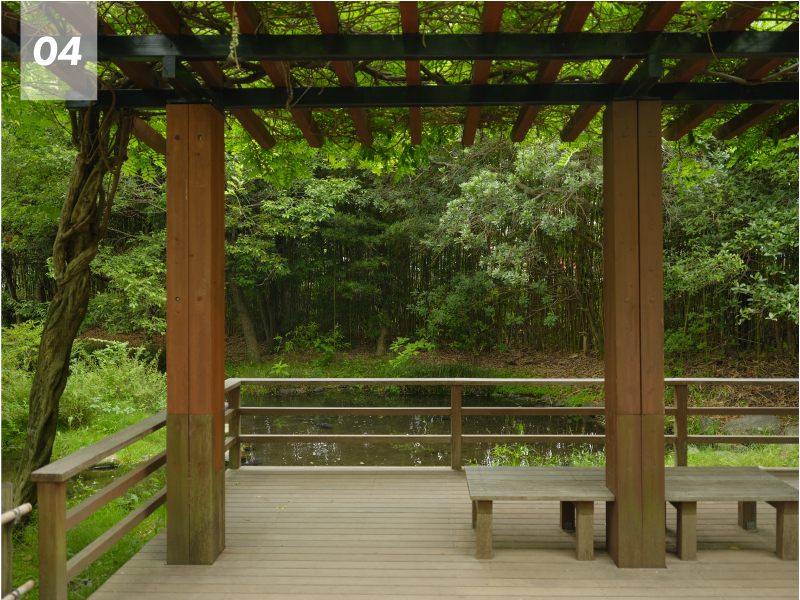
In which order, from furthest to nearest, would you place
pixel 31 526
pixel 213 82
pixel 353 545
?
pixel 31 526, pixel 353 545, pixel 213 82

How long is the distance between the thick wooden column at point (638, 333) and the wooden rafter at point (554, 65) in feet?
1.31

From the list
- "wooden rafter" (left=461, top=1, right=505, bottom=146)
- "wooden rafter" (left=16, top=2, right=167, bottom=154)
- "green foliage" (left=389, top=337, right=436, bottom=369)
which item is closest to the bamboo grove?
"green foliage" (left=389, top=337, right=436, bottom=369)

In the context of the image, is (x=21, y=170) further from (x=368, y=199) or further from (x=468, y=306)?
(x=468, y=306)

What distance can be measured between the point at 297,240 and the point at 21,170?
5.39 metres

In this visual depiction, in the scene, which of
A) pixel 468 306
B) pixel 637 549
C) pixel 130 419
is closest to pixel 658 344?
pixel 637 549

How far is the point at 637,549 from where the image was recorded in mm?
2822

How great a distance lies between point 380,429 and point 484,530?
5436 millimetres

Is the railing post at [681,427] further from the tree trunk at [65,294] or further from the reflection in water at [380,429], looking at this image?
the tree trunk at [65,294]

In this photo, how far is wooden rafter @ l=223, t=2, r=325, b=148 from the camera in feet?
7.43

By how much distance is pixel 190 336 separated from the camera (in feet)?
9.27

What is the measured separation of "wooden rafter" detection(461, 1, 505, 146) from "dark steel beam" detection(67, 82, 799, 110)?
0.12 meters

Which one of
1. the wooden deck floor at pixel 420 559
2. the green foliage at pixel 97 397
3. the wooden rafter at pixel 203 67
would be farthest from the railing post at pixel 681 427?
the green foliage at pixel 97 397

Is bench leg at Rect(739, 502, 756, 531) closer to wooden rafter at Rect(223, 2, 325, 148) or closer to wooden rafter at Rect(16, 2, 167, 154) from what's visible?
wooden rafter at Rect(223, 2, 325, 148)

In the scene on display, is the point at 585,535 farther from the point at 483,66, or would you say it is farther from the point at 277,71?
the point at 277,71
